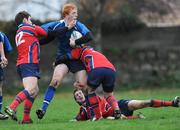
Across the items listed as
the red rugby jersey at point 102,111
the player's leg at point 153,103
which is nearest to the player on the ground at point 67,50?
the red rugby jersey at point 102,111

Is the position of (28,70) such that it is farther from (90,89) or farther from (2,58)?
(2,58)

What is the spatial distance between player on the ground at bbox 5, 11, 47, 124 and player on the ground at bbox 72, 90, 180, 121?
0.86 m

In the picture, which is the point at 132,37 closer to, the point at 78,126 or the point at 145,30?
the point at 145,30

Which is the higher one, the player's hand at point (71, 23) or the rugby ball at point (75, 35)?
the player's hand at point (71, 23)

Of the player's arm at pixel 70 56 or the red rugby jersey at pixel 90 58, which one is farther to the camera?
the player's arm at pixel 70 56

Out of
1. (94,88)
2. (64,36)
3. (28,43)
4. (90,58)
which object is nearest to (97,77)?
(94,88)

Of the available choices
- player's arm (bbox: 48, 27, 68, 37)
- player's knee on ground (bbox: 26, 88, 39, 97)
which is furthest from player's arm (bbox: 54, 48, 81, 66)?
player's knee on ground (bbox: 26, 88, 39, 97)

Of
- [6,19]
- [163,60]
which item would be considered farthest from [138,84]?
[6,19]

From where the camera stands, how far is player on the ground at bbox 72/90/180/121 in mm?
12734

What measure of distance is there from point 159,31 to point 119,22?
2154mm

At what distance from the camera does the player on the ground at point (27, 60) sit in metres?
12.7

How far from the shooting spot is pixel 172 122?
37.8 ft

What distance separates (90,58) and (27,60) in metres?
1.19

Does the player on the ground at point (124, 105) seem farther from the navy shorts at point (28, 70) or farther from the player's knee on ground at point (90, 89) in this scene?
the navy shorts at point (28, 70)
